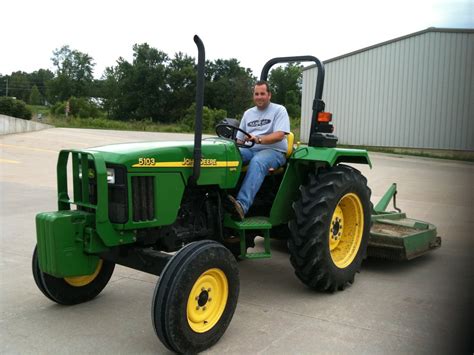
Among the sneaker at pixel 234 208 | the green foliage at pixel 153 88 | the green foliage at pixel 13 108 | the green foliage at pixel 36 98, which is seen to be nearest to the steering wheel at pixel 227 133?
the sneaker at pixel 234 208

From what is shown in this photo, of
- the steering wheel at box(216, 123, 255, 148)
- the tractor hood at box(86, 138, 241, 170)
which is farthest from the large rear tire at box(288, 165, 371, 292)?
the tractor hood at box(86, 138, 241, 170)

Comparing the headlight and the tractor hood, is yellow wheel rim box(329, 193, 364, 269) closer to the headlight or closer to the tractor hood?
the tractor hood

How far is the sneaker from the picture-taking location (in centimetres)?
409

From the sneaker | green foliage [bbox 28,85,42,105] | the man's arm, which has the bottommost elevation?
the sneaker

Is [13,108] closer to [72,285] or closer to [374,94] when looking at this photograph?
[374,94]

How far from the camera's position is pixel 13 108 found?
28.7m

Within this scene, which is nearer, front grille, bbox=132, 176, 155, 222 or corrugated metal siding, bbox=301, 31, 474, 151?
front grille, bbox=132, 176, 155, 222

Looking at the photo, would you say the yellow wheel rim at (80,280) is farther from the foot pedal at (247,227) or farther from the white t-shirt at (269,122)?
the white t-shirt at (269,122)

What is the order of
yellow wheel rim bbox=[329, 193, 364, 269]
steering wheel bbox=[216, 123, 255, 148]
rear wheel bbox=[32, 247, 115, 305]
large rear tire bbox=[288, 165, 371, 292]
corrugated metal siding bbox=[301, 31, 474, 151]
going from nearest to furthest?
1. rear wheel bbox=[32, 247, 115, 305]
2. large rear tire bbox=[288, 165, 371, 292]
3. steering wheel bbox=[216, 123, 255, 148]
4. yellow wheel rim bbox=[329, 193, 364, 269]
5. corrugated metal siding bbox=[301, 31, 474, 151]

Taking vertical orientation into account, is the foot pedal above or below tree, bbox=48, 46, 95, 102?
below

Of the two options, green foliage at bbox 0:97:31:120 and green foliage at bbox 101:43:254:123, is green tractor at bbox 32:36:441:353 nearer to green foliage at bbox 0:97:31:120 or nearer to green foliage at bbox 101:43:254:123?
green foliage at bbox 0:97:31:120

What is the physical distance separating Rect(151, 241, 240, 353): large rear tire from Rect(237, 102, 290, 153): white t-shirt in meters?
1.39

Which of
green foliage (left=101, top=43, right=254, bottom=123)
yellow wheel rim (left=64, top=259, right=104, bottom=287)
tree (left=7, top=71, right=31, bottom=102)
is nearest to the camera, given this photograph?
yellow wheel rim (left=64, top=259, right=104, bottom=287)

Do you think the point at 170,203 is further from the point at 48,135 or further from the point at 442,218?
the point at 48,135
